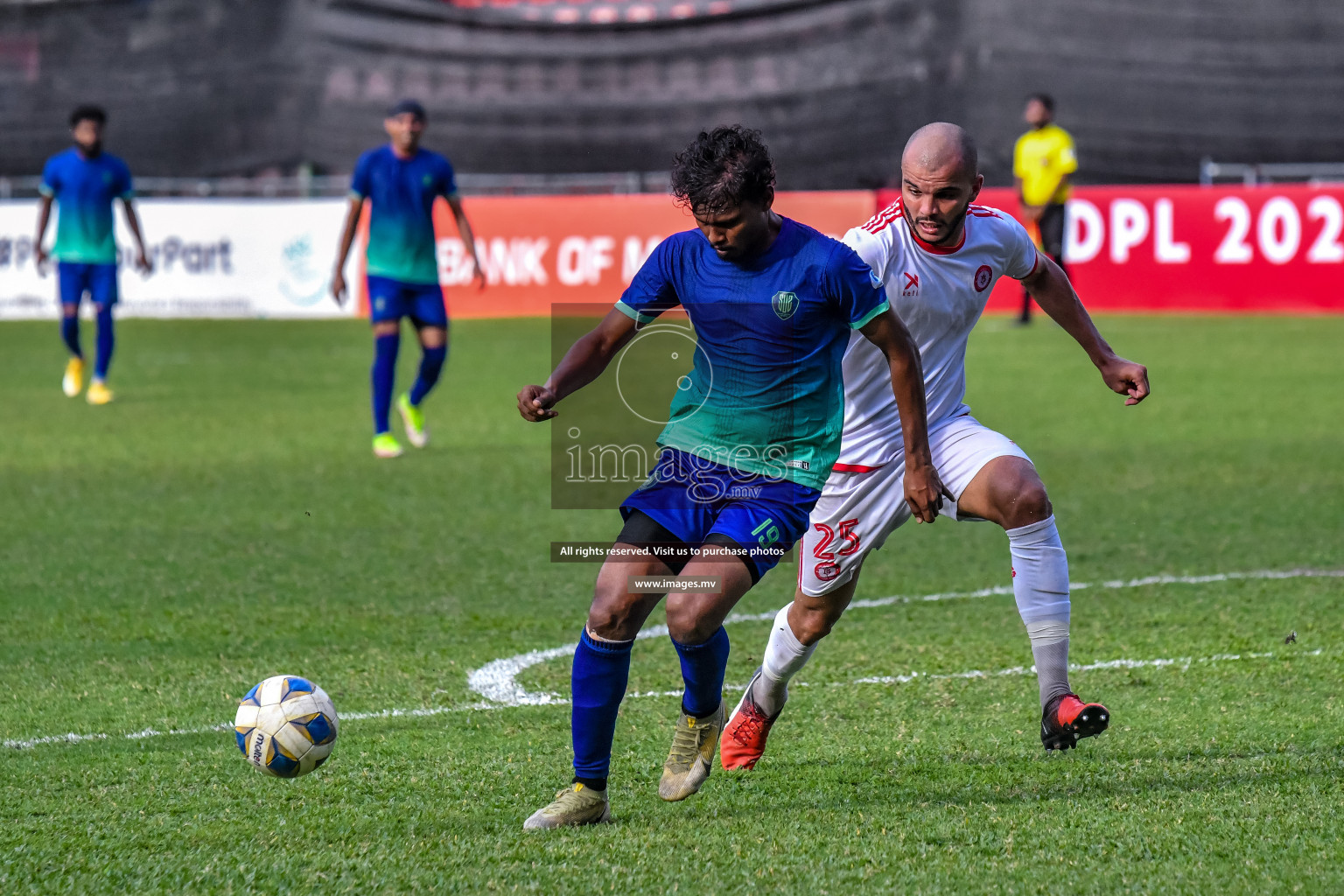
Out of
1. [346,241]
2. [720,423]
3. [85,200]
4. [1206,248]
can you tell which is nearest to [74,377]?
[85,200]

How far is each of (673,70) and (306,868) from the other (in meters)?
23.0

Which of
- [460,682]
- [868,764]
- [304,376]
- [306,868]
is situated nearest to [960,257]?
[868,764]

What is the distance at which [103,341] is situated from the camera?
13039 millimetres

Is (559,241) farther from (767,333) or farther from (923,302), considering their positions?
(767,333)

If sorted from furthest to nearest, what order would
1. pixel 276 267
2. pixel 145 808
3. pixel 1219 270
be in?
pixel 276 267 < pixel 1219 270 < pixel 145 808

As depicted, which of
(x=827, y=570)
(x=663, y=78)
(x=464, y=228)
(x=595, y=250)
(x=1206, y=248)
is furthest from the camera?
(x=663, y=78)

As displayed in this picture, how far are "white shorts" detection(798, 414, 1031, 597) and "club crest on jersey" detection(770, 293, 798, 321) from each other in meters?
0.67

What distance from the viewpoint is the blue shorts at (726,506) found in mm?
Answer: 3834

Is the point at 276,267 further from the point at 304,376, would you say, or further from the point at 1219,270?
the point at 1219,270

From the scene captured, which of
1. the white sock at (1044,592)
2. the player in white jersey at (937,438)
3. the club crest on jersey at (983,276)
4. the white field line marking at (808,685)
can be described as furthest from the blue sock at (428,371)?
the white sock at (1044,592)

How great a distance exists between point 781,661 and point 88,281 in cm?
1052

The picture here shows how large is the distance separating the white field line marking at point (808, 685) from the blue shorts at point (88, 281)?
30.8 ft

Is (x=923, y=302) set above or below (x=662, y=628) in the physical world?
above

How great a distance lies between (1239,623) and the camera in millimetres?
5719
